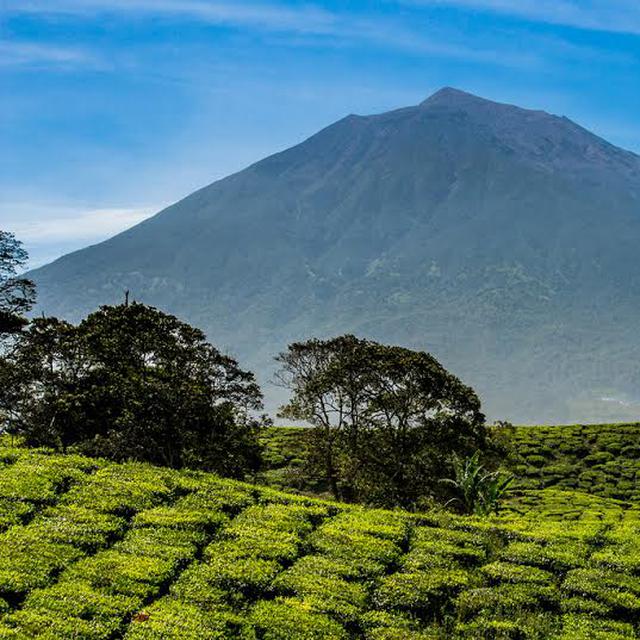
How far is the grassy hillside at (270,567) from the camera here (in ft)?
46.7

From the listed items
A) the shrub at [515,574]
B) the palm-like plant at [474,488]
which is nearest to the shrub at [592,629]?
the shrub at [515,574]

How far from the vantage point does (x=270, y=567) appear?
16.4 m

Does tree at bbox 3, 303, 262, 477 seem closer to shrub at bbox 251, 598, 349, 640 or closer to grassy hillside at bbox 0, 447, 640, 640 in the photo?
grassy hillside at bbox 0, 447, 640, 640

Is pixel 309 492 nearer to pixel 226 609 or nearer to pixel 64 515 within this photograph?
pixel 64 515

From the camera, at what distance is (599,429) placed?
59625 millimetres

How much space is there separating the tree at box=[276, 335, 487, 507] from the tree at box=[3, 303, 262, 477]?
3596 mm

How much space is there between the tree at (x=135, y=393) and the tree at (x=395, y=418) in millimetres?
3596

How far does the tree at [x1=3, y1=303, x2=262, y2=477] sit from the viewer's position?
2672 cm

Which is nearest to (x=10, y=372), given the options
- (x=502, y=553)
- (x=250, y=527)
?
(x=250, y=527)

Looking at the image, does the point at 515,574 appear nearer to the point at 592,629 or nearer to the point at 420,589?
the point at 592,629

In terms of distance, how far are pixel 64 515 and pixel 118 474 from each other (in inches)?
138

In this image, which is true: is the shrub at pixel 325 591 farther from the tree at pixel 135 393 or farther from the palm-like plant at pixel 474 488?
the tree at pixel 135 393

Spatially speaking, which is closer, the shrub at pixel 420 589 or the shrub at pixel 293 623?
the shrub at pixel 293 623

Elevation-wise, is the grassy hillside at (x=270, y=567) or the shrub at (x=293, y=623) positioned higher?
the grassy hillside at (x=270, y=567)
